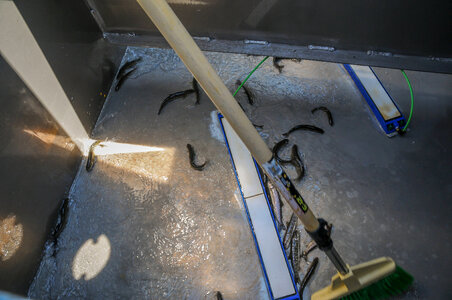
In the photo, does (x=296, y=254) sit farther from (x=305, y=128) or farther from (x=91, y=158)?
(x=91, y=158)

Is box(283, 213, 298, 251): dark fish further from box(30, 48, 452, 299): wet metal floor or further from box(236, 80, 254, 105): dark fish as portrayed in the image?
box(236, 80, 254, 105): dark fish

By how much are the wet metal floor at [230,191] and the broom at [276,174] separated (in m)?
0.21

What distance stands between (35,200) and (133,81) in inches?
39.4

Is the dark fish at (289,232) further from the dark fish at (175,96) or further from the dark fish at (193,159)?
the dark fish at (175,96)

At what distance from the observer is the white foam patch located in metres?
2.07

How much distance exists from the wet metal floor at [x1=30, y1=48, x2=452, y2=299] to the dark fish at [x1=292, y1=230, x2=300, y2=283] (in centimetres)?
9

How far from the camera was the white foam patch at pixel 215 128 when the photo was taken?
2.07 m

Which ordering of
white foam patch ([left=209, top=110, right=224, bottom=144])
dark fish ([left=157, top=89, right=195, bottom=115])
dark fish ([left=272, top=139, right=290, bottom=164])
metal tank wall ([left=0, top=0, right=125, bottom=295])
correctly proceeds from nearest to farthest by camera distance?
1. metal tank wall ([left=0, top=0, right=125, bottom=295])
2. dark fish ([left=272, top=139, right=290, bottom=164])
3. white foam patch ([left=209, top=110, right=224, bottom=144])
4. dark fish ([left=157, top=89, right=195, bottom=115])

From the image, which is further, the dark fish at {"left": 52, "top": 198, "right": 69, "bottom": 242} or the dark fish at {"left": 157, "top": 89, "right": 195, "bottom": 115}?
the dark fish at {"left": 157, "top": 89, "right": 195, "bottom": 115}

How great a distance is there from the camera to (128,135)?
2.13 meters

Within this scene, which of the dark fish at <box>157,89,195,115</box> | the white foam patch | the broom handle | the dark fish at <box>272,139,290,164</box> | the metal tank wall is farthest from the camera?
the dark fish at <box>157,89,195,115</box>

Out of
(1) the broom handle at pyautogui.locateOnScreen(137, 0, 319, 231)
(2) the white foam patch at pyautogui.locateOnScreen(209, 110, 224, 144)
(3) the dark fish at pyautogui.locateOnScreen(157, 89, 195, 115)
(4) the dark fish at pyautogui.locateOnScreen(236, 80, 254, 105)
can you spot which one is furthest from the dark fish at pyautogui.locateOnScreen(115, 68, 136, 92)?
(1) the broom handle at pyautogui.locateOnScreen(137, 0, 319, 231)

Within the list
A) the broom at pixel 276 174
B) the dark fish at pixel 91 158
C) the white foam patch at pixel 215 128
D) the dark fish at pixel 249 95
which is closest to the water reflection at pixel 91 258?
the dark fish at pixel 91 158

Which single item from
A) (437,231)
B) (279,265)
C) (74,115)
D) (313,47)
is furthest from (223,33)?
(437,231)
